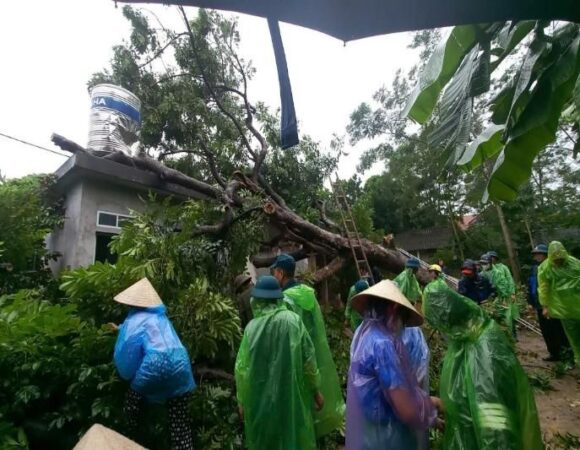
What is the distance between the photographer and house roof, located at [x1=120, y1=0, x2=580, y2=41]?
1042mm

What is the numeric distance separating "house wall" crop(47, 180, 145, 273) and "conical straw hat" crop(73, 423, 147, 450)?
4.62 meters

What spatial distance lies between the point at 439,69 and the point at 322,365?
2.60 meters

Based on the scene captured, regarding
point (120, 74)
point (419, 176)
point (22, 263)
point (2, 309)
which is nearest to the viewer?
point (2, 309)

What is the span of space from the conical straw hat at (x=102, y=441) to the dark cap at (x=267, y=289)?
1558 millimetres

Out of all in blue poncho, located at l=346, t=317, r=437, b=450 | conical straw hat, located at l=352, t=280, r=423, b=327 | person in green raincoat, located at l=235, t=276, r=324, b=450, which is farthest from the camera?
person in green raincoat, located at l=235, t=276, r=324, b=450

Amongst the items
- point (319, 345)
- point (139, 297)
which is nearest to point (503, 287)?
point (319, 345)

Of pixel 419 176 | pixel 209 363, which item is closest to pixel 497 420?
pixel 209 363

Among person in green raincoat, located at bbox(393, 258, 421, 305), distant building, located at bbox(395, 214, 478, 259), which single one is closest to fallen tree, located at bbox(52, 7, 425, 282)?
person in green raincoat, located at bbox(393, 258, 421, 305)

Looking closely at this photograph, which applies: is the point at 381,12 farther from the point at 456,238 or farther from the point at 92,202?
the point at 456,238

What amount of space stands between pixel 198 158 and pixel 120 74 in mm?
3210

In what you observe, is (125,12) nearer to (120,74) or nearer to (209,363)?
(120,74)

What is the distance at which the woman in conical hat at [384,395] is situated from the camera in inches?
73.6

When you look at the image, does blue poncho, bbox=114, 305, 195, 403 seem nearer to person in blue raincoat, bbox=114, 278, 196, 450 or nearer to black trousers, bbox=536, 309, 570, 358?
person in blue raincoat, bbox=114, 278, 196, 450

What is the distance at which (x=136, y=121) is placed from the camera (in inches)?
266
